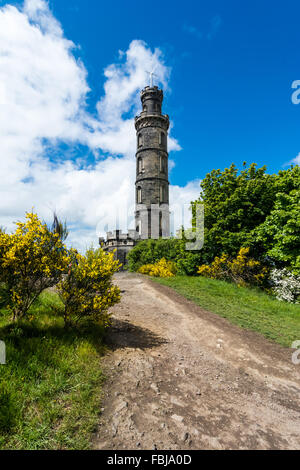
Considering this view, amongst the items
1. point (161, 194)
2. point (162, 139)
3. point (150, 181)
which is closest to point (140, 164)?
point (150, 181)

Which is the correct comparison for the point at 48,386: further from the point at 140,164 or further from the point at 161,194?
the point at 140,164

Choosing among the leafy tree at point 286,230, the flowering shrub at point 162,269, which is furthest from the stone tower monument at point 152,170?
the leafy tree at point 286,230

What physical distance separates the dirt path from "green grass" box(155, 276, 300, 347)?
99 cm

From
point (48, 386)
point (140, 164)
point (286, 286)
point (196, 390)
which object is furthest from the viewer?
point (140, 164)

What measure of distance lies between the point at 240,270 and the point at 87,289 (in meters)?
12.7

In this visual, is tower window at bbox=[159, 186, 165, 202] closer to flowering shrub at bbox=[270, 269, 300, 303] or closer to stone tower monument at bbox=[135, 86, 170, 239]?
stone tower monument at bbox=[135, 86, 170, 239]

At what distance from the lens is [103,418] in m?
3.20

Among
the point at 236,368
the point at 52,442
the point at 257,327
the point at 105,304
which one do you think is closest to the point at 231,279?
the point at 257,327

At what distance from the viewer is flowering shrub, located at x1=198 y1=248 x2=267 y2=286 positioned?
15305mm

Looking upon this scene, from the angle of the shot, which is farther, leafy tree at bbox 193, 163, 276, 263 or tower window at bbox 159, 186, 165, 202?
tower window at bbox 159, 186, 165, 202

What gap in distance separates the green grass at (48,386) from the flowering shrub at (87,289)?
48 cm

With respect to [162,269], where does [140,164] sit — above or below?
above

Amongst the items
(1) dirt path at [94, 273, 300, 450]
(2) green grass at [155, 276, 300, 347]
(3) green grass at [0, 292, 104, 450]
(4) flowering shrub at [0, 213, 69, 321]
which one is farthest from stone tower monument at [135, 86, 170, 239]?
(3) green grass at [0, 292, 104, 450]

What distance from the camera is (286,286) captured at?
529 inches
